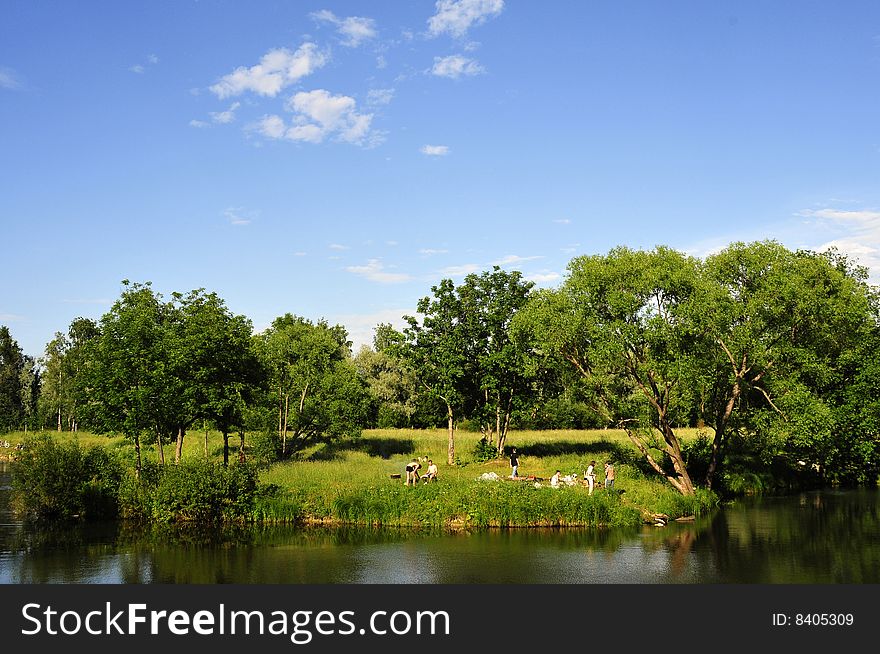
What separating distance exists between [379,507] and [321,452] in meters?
25.0

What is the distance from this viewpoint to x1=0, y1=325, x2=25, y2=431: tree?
114938 millimetres

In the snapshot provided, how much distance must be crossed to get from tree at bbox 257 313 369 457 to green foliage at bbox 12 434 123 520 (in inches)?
695

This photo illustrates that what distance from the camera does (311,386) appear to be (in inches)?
2307

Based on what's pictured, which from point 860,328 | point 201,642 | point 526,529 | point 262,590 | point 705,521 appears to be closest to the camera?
point 201,642

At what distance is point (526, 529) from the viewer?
35406 millimetres

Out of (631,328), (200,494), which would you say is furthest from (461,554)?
(631,328)

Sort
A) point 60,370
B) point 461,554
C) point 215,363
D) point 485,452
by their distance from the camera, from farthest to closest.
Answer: point 60,370
point 485,452
point 215,363
point 461,554

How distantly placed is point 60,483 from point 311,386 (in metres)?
23.1

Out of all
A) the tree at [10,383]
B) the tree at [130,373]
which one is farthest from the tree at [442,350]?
the tree at [10,383]

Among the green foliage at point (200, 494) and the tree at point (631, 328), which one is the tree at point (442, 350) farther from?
the green foliage at point (200, 494)

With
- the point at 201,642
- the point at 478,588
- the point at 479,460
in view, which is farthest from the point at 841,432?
the point at 201,642

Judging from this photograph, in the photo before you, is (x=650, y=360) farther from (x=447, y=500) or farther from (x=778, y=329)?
(x=447, y=500)

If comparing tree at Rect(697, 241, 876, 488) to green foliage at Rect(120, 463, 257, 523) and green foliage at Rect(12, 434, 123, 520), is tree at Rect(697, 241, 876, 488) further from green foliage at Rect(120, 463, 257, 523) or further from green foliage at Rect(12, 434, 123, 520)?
green foliage at Rect(12, 434, 123, 520)

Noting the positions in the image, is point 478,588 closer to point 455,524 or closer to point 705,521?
point 455,524
